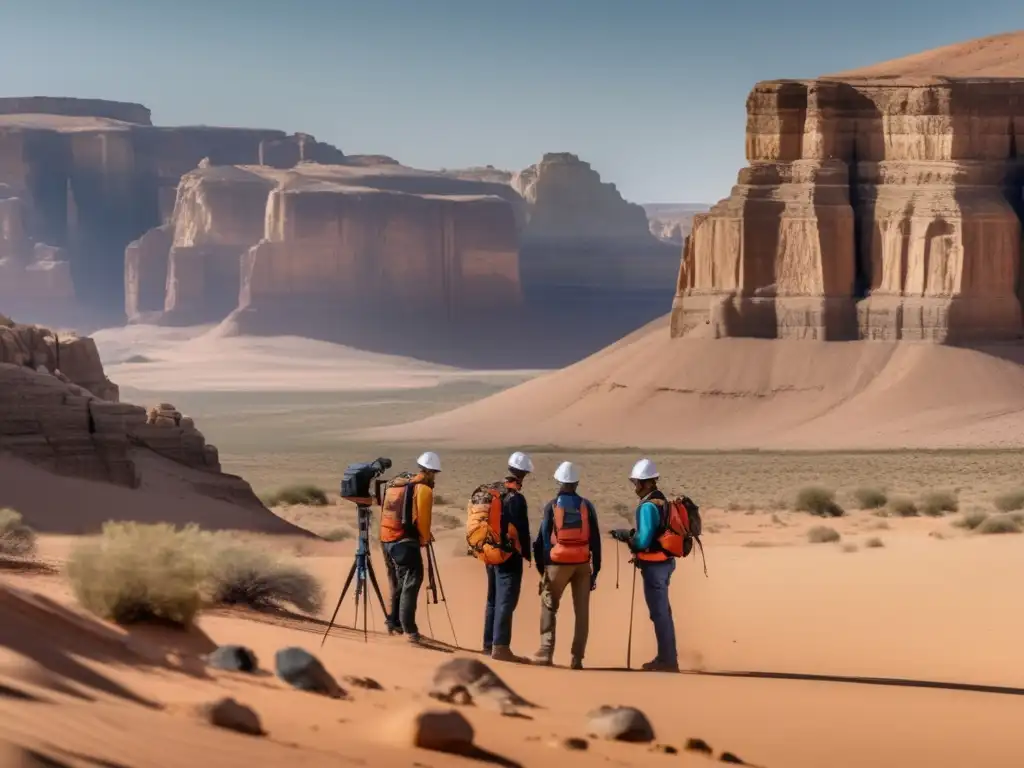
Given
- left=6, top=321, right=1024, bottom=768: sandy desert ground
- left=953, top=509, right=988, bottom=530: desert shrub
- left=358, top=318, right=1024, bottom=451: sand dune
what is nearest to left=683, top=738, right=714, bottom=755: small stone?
left=6, top=321, right=1024, bottom=768: sandy desert ground

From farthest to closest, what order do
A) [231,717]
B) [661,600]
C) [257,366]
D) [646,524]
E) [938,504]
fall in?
1. [257,366]
2. [938,504]
3. [661,600]
4. [646,524]
5. [231,717]

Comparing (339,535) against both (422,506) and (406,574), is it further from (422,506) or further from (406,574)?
(422,506)

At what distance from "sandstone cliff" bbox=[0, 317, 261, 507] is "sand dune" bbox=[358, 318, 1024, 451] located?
2303 centimetres

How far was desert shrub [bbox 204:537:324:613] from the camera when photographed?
1432 centimetres

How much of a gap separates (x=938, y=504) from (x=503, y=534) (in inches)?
821

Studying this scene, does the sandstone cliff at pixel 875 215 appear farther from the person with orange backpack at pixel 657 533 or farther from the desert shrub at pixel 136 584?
the desert shrub at pixel 136 584

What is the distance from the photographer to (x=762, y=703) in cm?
1179

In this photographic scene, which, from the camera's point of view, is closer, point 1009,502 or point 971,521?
point 971,521

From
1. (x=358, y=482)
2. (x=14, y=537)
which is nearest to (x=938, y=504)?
(x=14, y=537)

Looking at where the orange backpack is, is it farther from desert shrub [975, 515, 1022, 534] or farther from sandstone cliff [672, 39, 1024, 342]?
sandstone cliff [672, 39, 1024, 342]

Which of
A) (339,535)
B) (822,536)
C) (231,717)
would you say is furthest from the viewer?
(339,535)

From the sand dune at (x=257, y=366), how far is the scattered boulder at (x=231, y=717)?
83.1 meters

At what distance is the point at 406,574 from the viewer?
535 inches

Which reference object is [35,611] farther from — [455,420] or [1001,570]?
[455,420]
